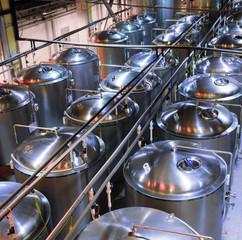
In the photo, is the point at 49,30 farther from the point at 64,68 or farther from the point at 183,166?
the point at 183,166

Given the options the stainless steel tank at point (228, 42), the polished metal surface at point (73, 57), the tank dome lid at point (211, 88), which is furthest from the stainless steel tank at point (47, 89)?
the stainless steel tank at point (228, 42)

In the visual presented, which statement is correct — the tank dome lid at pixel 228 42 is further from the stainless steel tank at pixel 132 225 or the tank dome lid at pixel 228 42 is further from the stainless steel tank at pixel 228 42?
the stainless steel tank at pixel 132 225

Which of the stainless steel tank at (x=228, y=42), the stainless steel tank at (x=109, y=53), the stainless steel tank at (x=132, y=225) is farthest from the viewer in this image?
the stainless steel tank at (x=109, y=53)

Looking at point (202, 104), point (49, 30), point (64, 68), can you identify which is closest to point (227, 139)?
point (202, 104)

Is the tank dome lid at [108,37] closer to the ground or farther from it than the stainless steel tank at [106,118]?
farther from it

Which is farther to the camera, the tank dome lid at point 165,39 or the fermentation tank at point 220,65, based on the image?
the tank dome lid at point 165,39

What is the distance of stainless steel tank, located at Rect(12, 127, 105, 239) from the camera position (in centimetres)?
570

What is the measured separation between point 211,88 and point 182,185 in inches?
144

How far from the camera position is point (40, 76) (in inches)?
371

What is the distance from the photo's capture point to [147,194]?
15.5ft

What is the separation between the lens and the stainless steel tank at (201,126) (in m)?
6.25

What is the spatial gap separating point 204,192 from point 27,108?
5.18 meters

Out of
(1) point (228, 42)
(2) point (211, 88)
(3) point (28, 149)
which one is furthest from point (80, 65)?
(3) point (28, 149)

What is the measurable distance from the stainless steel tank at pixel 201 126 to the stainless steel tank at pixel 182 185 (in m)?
0.98
